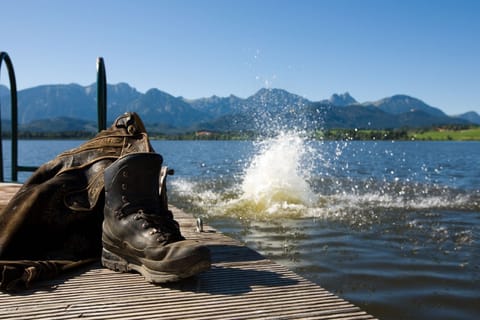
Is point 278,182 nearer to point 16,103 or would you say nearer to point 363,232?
point 363,232

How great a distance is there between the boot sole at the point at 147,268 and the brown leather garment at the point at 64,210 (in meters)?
0.22

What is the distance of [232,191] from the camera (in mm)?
16562

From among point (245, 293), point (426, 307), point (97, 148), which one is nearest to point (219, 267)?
point (245, 293)

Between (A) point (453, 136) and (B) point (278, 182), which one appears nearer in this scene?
(B) point (278, 182)

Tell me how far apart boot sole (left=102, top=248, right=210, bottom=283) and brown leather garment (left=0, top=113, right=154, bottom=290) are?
222mm

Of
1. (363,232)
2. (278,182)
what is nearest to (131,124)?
(363,232)

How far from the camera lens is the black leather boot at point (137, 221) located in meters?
3.26

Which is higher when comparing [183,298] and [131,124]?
[131,124]

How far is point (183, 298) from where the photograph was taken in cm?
292

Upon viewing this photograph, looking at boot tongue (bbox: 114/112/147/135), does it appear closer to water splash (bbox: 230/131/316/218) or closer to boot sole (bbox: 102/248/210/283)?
boot sole (bbox: 102/248/210/283)

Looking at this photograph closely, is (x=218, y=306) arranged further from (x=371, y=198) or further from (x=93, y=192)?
(x=371, y=198)

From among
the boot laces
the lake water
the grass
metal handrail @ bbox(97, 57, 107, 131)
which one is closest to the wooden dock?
the boot laces

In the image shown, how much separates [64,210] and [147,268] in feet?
3.38

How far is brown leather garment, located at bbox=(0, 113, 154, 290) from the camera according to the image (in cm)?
373
